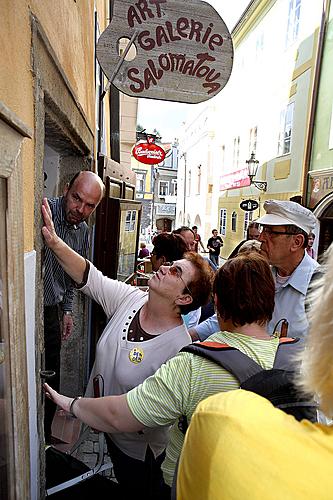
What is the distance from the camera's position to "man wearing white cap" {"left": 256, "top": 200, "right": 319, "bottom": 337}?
2508 millimetres

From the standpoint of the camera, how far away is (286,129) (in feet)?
38.1

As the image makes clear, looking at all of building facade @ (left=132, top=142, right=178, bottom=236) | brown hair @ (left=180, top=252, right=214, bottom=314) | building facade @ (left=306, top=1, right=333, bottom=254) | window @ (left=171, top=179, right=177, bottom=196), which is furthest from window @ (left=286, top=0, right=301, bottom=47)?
window @ (left=171, top=179, right=177, bottom=196)

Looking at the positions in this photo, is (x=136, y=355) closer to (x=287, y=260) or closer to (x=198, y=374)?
(x=198, y=374)

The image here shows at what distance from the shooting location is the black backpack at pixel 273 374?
977 millimetres

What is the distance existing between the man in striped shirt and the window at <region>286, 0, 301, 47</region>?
1124 centimetres

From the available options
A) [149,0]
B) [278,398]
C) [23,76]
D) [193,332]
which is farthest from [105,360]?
[149,0]

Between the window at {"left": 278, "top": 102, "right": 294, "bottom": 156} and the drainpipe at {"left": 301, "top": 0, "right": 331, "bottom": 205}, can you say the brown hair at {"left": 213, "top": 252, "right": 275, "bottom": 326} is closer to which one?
the drainpipe at {"left": 301, "top": 0, "right": 331, "bottom": 205}

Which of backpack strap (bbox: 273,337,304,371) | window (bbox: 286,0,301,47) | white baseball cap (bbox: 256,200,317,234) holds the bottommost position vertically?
backpack strap (bbox: 273,337,304,371)

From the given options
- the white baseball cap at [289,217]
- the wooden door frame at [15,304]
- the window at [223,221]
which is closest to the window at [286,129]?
the window at [223,221]

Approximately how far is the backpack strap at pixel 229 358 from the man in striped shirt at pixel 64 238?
1.44m

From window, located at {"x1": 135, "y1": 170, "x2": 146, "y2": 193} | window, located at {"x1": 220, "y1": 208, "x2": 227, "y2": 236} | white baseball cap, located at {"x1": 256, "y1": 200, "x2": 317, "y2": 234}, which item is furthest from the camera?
window, located at {"x1": 135, "y1": 170, "x2": 146, "y2": 193}

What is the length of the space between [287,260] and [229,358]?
156cm

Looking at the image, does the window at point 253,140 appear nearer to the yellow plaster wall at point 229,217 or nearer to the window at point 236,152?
the window at point 236,152

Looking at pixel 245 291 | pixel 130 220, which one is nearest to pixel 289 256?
pixel 245 291
